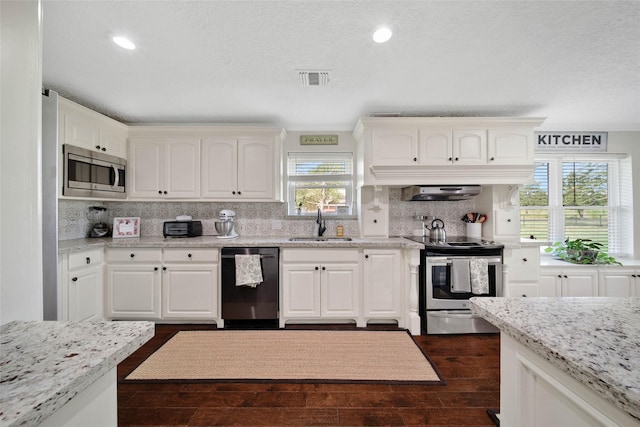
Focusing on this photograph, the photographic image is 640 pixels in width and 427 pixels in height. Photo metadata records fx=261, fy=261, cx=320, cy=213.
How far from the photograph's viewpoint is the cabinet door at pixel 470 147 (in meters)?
2.91

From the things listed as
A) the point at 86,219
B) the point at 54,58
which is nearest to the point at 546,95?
the point at 54,58

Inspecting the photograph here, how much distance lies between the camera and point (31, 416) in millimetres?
387

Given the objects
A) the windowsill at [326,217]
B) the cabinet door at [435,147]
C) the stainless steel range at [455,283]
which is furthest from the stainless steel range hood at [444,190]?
the windowsill at [326,217]

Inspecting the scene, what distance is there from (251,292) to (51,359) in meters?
2.30

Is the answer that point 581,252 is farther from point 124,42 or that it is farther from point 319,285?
point 124,42

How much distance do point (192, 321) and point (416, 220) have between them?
2909 millimetres

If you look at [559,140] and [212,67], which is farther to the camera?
[559,140]

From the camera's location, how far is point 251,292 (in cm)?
276

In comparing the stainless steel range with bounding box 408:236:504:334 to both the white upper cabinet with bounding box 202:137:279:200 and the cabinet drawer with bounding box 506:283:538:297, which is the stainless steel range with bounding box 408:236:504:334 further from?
the white upper cabinet with bounding box 202:137:279:200

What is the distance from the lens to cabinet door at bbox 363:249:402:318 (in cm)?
279

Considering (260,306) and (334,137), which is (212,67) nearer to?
(334,137)

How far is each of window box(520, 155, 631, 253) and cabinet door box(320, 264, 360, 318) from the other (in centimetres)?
249

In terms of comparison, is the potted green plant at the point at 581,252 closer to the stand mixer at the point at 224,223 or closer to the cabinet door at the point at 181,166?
the stand mixer at the point at 224,223

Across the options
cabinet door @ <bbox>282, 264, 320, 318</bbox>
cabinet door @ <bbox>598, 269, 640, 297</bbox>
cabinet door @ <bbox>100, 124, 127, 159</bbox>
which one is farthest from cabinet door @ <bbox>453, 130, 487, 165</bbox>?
cabinet door @ <bbox>100, 124, 127, 159</bbox>
